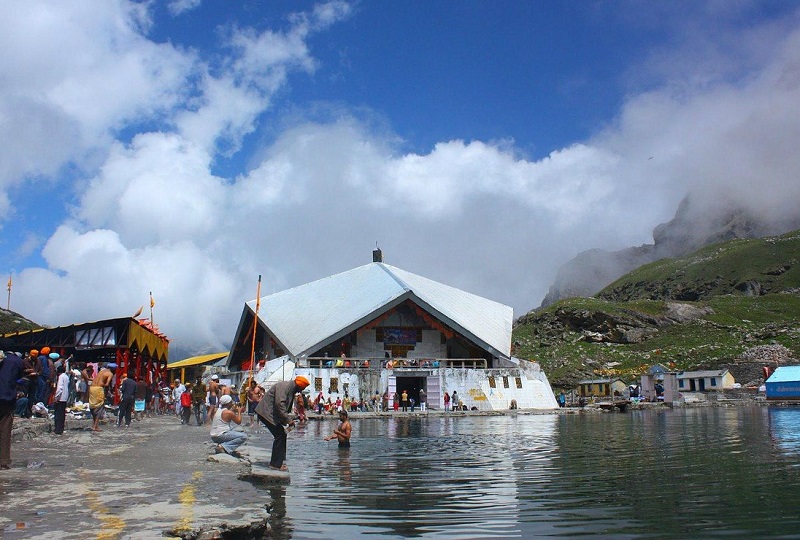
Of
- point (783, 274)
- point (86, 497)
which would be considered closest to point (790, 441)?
point (86, 497)

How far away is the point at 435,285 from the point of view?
54.6m

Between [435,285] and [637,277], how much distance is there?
126278mm

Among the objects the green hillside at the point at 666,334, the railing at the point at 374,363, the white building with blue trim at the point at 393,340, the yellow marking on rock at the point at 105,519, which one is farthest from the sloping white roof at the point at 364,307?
the yellow marking on rock at the point at 105,519

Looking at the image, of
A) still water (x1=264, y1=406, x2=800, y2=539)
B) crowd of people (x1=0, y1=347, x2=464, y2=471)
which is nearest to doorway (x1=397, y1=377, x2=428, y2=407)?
crowd of people (x1=0, y1=347, x2=464, y2=471)

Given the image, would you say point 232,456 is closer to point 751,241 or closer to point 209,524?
point 209,524

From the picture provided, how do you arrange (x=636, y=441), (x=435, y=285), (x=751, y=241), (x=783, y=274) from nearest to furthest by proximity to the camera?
1. (x=636, y=441)
2. (x=435, y=285)
3. (x=783, y=274)
4. (x=751, y=241)

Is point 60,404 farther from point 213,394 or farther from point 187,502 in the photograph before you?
point 187,502

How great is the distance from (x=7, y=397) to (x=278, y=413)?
3.46 m

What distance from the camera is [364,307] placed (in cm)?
4388

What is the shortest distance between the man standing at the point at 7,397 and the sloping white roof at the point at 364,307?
3114 centimetres

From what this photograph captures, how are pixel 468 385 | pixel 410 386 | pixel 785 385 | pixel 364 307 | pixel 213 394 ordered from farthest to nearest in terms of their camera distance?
pixel 364 307 → pixel 785 385 → pixel 410 386 → pixel 468 385 → pixel 213 394

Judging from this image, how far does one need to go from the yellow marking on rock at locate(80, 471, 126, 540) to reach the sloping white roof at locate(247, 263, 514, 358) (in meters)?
33.7

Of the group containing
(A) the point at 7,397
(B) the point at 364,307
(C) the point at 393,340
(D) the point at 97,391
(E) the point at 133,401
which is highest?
(B) the point at 364,307

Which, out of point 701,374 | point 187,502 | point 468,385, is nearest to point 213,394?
point 187,502
